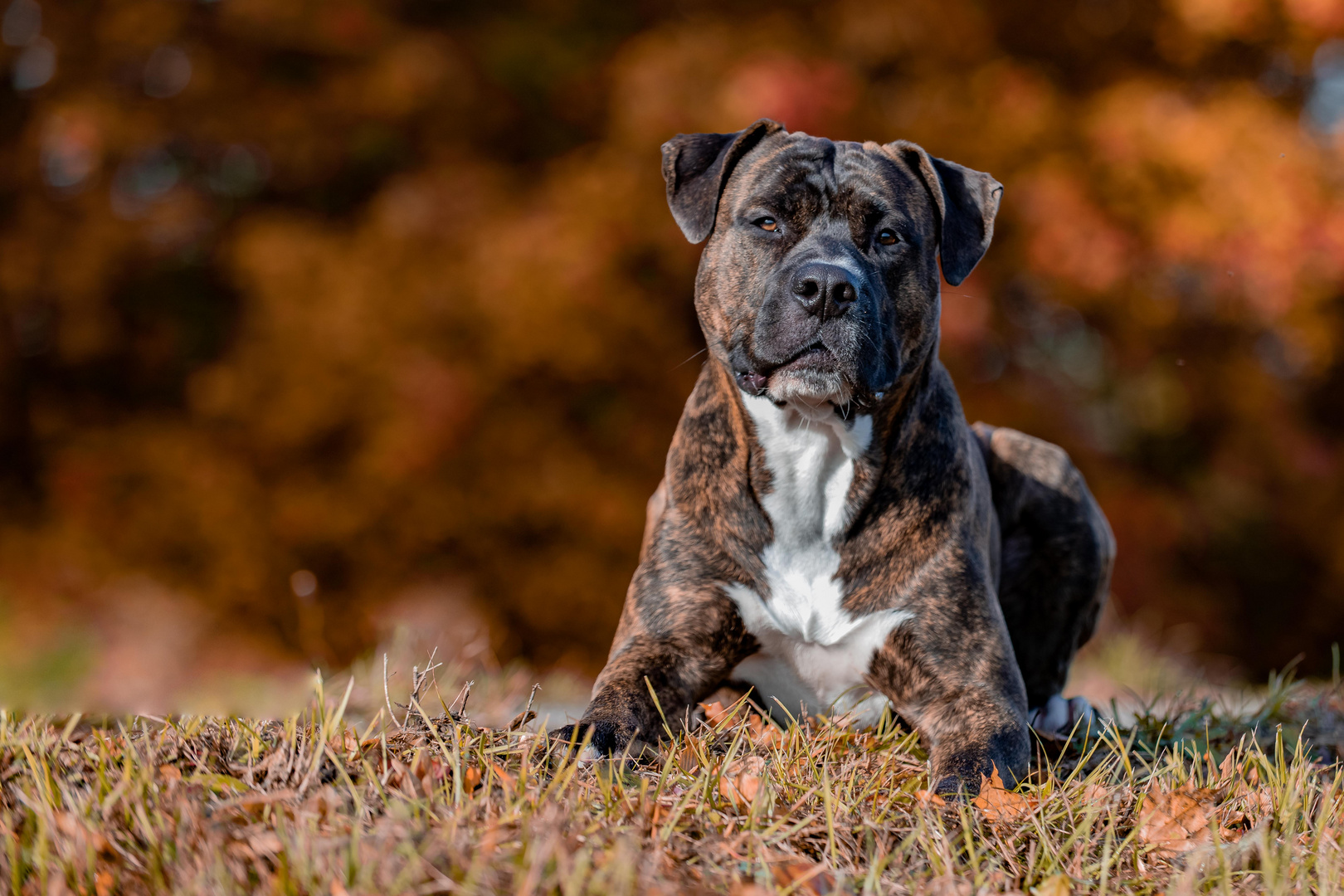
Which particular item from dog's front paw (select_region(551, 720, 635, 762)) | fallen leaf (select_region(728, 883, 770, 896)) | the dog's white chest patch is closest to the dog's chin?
the dog's white chest patch

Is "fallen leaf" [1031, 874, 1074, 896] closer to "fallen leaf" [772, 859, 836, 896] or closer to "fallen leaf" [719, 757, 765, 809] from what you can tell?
"fallen leaf" [772, 859, 836, 896]

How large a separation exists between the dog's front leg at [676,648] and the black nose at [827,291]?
32.3 inches

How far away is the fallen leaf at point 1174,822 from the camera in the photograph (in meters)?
2.31

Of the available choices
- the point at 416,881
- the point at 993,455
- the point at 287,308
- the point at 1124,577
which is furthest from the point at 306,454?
the point at 416,881

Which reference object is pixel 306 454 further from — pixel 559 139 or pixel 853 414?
pixel 853 414

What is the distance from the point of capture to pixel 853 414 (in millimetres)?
3197

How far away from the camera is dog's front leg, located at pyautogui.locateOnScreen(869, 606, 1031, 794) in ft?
9.66

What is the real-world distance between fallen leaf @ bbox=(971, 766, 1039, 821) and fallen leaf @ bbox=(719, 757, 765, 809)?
0.47 metres

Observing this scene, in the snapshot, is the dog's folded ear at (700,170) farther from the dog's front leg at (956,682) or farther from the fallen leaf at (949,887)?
the fallen leaf at (949,887)

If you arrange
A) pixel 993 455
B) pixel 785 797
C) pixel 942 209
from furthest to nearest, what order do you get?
pixel 993 455 → pixel 942 209 → pixel 785 797

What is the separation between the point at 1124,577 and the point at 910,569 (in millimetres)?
4879

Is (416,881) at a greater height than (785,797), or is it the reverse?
(416,881)

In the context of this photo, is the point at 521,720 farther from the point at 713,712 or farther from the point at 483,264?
the point at 483,264

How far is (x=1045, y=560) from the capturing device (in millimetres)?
4066
